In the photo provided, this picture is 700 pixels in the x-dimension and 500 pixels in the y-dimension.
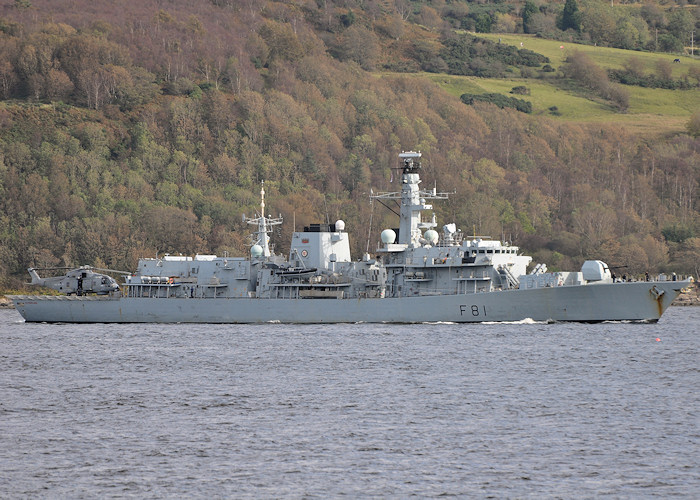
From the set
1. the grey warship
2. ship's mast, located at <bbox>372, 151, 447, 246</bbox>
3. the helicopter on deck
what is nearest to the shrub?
the grey warship

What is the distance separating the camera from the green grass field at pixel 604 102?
447 ft

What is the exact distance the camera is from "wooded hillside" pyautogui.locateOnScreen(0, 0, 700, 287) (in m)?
98.2

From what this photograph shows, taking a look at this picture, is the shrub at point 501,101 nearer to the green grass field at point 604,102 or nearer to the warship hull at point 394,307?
the green grass field at point 604,102

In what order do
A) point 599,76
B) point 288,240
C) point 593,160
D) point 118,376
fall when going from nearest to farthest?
point 118,376 < point 288,240 < point 593,160 < point 599,76

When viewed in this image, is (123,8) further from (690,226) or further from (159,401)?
(159,401)

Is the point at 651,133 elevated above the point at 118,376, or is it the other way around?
the point at 651,133

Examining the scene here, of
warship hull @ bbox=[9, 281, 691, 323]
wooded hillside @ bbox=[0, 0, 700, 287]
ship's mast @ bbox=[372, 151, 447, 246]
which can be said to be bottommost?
warship hull @ bbox=[9, 281, 691, 323]

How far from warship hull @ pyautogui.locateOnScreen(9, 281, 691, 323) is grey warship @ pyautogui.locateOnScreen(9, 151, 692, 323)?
0.19 ft

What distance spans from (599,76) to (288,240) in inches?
2930

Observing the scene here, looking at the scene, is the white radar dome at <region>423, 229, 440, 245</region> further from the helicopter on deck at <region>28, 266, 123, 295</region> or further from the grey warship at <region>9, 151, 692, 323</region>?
the helicopter on deck at <region>28, 266, 123, 295</region>

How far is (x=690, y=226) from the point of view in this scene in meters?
107

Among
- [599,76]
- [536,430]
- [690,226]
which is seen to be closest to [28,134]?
[690,226]

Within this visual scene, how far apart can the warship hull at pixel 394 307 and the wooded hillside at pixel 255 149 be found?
29569 mm

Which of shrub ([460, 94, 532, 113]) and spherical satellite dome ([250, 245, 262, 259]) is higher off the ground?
shrub ([460, 94, 532, 113])
